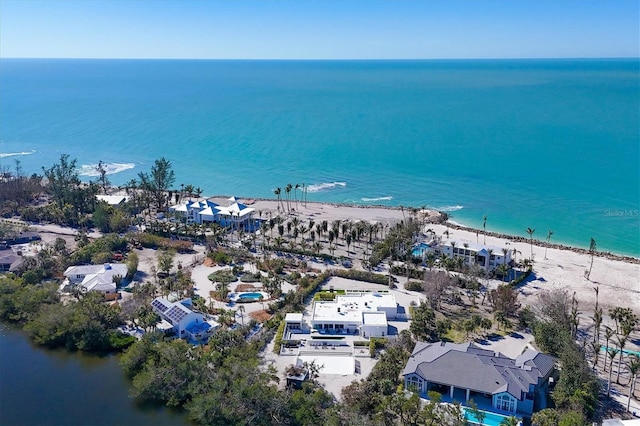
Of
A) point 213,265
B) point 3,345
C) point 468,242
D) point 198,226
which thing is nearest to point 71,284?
point 3,345

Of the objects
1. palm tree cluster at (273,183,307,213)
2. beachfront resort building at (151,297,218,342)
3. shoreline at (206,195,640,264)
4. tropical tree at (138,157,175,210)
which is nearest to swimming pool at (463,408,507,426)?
beachfront resort building at (151,297,218,342)

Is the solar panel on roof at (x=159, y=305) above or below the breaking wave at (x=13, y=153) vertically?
below

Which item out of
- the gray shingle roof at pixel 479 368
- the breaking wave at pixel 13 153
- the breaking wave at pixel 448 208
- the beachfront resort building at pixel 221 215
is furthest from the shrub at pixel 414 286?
the breaking wave at pixel 13 153

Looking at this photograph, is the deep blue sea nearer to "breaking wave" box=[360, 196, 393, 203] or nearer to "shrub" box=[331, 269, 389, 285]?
"breaking wave" box=[360, 196, 393, 203]

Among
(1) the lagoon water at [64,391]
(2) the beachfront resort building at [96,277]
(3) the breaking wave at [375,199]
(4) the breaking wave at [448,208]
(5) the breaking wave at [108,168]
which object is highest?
(5) the breaking wave at [108,168]

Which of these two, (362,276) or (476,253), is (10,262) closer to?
(362,276)

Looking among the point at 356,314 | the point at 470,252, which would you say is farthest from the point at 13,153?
the point at 470,252

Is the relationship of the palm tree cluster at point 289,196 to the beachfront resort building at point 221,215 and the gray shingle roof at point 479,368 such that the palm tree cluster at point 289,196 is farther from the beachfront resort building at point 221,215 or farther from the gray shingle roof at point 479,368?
the gray shingle roof at point 479,368
